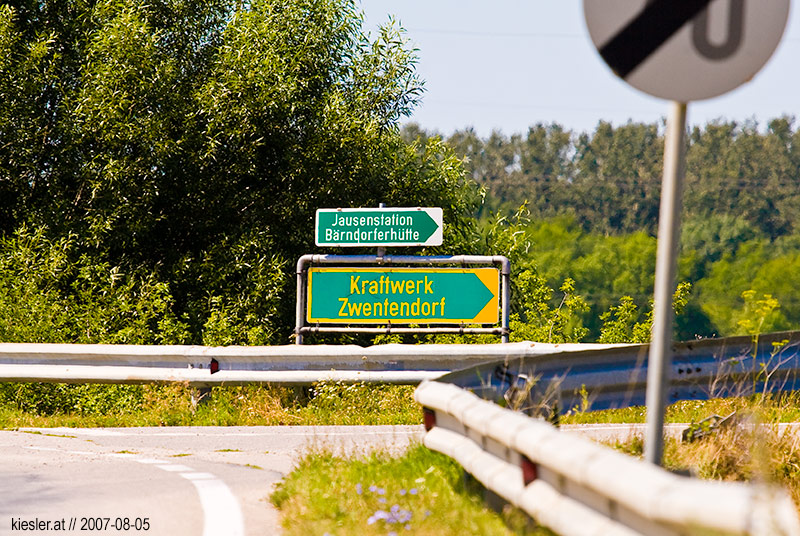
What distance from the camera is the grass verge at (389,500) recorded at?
520 centimetres

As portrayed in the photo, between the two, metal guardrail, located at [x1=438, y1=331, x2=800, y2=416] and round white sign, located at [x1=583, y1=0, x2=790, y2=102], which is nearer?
round white sign, located at [x1=583, y1=0, x2=790, y2=102]

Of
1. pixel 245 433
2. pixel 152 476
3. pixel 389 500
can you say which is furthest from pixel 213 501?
pixel 245 433

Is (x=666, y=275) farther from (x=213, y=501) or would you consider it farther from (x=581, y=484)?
(x=213, y=501)

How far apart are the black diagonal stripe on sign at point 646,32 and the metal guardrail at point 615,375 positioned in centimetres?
261

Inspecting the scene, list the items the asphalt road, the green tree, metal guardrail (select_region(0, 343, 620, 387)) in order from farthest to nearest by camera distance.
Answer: the green tree, metal guardrail (select_region(0, 343, 620, 387)), the asphalt road

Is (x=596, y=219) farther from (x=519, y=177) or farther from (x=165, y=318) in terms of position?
(x=165, y=318)

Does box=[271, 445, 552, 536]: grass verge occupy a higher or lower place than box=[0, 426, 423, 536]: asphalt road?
higher

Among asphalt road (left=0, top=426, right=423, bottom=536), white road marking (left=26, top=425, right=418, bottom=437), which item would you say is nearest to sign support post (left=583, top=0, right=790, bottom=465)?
asphalt road (left=0, top=426, right=423, bottom=536)

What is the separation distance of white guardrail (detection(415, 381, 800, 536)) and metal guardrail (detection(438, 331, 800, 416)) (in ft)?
2.41

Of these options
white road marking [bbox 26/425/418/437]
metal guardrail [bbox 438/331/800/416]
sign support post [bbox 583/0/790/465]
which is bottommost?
white road marking [bbox 26/425/418/437]

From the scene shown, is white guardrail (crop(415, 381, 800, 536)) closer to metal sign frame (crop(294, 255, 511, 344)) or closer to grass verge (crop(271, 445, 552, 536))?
grass verge (crop(271, 445, 552, 536))

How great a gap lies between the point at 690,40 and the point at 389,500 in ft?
9.21

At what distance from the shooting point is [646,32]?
4.23m

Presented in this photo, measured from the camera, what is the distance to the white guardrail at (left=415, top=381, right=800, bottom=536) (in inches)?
115
